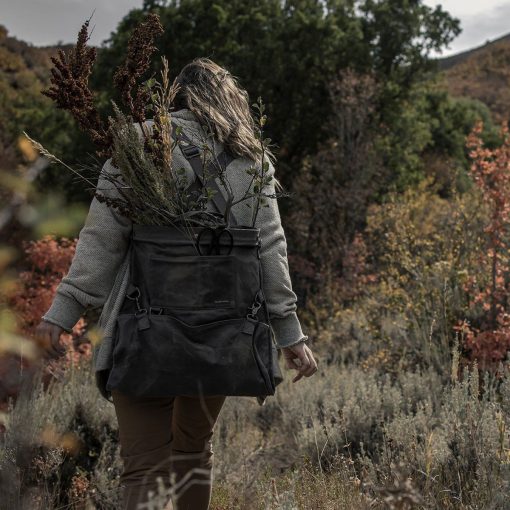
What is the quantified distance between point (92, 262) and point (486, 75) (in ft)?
177

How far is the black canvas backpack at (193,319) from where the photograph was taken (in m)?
1.95

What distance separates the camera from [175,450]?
237cm

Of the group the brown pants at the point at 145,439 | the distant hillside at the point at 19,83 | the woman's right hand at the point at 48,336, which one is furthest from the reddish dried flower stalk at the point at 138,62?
the distant hillside at the point at 19,83

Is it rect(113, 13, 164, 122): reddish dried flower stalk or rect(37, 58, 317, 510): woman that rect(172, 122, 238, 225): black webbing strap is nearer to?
rect(37, 58, 317, 510): woman

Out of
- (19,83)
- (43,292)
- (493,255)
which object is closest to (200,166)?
(493,255)

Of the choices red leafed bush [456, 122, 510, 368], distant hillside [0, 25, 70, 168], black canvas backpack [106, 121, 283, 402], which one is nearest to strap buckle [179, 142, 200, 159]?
black canvas backpack [106, 121, 283, 402]

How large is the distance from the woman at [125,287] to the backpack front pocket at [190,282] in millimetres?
147

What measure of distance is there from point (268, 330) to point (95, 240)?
23.3 inches

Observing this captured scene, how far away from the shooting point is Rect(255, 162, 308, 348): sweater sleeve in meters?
2.27

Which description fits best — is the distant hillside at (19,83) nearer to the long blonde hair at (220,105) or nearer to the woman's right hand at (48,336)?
the long blonde hair at (220,105)

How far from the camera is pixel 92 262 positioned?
2123mm

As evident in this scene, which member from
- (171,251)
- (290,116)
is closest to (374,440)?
(171,251)

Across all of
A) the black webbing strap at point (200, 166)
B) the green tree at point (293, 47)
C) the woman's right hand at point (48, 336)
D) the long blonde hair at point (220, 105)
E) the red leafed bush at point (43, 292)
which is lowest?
the red leafed bush at point (43, 292)

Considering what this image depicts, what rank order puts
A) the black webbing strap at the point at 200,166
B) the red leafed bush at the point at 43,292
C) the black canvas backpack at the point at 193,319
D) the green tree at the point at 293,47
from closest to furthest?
the black canvas backpack at the point at 193,319 < the black webbing strap at the point at 200,166 < the red leafed bush at the point at 43,292 < the green tree at the point at 293,47
